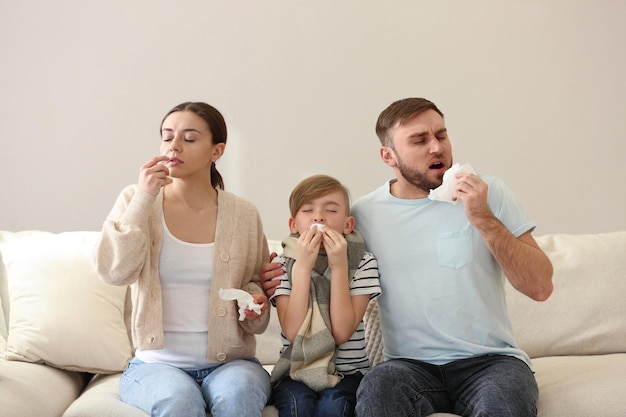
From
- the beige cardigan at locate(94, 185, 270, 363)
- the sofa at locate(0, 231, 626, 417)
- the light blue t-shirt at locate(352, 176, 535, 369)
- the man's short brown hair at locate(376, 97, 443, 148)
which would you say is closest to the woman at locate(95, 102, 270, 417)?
the beige cardigan at locate(94, 185, 270, 363)

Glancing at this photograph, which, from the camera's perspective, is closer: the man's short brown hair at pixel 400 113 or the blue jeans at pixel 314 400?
the blue jeans at pixel 314 400

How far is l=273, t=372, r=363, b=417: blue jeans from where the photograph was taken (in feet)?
6.75

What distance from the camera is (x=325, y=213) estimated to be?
2.33 m

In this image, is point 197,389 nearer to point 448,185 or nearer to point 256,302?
point 256,302

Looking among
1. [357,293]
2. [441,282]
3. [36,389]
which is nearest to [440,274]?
[441,282]

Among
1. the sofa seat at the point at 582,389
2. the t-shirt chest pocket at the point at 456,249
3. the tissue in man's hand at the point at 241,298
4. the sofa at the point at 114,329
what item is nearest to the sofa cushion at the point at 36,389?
the sofa at the point at 114,329

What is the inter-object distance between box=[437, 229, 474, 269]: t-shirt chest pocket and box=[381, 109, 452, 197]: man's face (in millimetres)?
171

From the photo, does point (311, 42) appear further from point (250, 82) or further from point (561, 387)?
point (561, 387)

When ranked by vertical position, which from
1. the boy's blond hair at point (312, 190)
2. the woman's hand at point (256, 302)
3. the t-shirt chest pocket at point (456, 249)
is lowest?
the woman's hand at point (256, 302)

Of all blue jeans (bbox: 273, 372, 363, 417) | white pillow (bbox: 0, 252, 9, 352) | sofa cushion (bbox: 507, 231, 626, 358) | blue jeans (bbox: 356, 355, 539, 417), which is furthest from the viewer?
sofa cushion (bbox: 507, 231, 626, 358)

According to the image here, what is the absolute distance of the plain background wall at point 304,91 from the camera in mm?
3318

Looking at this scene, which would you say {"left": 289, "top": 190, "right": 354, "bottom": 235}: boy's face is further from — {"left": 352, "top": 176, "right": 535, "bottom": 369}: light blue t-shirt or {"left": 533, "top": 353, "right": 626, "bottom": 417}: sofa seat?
{"left": 533, "top": 353, "right": 626, "bottom": 417}: sofa seat

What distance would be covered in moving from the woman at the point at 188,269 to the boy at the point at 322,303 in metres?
0.09

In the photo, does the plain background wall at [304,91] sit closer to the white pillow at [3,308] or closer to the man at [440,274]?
the white pillow at [3,308]
